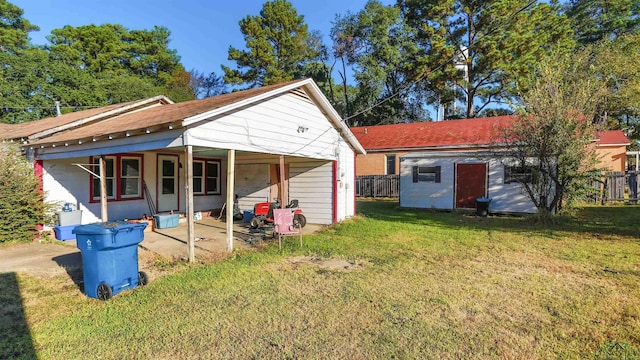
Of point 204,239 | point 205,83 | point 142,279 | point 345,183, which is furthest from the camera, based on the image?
point 205,83

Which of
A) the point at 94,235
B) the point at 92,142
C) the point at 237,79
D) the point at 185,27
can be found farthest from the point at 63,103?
the point at 94,235

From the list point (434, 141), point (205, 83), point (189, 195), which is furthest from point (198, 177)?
point (205, 83)

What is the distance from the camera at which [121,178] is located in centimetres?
1022

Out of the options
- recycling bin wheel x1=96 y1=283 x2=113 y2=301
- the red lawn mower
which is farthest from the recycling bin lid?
the red lawn mower

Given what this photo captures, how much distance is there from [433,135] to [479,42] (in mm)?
12368

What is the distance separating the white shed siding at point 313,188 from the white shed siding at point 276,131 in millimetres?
787

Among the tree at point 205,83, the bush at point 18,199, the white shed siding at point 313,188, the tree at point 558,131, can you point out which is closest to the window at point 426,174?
the tree at point 558,131

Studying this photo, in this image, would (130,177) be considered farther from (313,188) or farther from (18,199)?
(313,188)

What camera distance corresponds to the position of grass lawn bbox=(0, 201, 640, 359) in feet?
10.7

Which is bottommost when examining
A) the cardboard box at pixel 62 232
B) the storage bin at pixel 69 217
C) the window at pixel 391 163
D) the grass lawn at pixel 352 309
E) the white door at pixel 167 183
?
the grass lawn at pixel 352 309

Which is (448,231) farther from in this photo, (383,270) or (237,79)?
(237,79)

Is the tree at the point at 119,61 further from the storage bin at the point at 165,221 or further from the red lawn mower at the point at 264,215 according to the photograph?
the red lawn mower at the point at 264,215

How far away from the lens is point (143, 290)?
193 inches

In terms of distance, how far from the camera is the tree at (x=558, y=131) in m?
9.77
